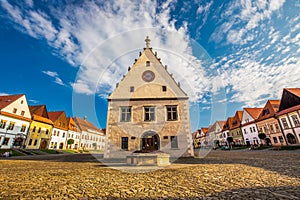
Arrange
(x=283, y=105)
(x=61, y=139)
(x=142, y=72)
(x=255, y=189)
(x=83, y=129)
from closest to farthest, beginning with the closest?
(x=255, y=189)
(x=142, y=72)
(x=283, y=105)
(x=61, y=139)
(x=83, y=129)

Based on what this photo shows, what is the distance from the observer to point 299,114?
25.0m

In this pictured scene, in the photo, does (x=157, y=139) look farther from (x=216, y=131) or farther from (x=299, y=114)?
(x=216, y=131)

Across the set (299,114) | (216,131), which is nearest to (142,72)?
(299,114)

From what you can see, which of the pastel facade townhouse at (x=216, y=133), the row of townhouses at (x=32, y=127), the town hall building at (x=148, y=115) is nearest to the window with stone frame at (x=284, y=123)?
the town hall building at (x=148, y=115)

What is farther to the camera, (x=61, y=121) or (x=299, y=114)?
(x=61, y=121)

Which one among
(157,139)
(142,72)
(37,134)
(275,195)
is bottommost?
(275,195)

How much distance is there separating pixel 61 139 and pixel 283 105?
172 ft

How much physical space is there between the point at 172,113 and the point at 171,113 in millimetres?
115

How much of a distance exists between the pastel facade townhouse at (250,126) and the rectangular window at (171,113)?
31374mm

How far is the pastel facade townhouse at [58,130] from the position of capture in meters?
38.2

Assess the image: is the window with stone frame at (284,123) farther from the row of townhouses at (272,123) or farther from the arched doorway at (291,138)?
the arched doorway at (291,138)

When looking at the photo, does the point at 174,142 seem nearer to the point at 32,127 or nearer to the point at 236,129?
the point at 32,127

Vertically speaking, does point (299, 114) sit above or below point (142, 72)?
below

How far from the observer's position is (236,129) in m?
47.2
